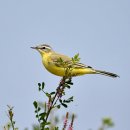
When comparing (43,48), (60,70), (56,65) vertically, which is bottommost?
(60,70)

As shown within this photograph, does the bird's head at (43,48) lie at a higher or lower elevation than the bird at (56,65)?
higher

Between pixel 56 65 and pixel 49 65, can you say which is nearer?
pixel 56 65

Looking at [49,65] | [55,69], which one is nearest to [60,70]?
[55,69]

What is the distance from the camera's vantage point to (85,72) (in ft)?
29.5

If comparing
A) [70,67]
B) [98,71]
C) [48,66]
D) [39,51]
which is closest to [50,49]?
[39,51]

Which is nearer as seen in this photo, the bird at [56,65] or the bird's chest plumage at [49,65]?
the bird at [56,65]

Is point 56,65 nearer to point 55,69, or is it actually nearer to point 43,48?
point 55,69

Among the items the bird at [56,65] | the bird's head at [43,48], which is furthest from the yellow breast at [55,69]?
the bird's head at [43,48]

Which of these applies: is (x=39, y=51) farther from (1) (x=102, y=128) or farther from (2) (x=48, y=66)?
(1) (x=102, y=128)

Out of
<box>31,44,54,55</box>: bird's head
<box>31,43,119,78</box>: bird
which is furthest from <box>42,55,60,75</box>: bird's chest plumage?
<box>31,44,54,55</box>: bird's head

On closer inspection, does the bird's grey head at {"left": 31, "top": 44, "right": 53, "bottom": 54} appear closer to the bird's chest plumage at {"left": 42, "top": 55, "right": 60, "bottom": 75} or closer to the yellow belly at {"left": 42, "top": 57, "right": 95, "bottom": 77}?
the bird's chest plumage at {"left": 42, "top": 55, "right": 60, "bottom": 75}

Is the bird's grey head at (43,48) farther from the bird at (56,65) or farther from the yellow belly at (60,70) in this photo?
the yellow belly at (60,70)

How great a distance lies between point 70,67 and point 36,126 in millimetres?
924

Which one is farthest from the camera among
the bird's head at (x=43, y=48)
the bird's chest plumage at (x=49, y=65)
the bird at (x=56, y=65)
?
the bird's head at (x=43, y=48)
